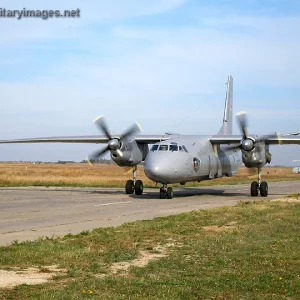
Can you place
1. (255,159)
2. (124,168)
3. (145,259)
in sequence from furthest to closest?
(124,168), (255,159), (145,259)

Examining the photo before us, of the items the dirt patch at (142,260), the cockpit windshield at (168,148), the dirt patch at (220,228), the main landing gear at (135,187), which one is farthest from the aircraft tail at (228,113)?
the dirt patch at (142,260)

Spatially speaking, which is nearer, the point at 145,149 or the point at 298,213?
the point at 298,213

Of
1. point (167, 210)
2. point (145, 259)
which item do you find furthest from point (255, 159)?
point (145, 259)

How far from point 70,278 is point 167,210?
12.8 meters

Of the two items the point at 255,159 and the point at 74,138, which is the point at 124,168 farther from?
the point at 255,159

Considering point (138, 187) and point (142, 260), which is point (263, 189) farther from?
point (142, 260)

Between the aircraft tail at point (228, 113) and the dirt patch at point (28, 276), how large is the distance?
97.6ft

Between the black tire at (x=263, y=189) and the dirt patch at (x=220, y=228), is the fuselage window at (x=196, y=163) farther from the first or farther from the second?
the dirt patch at (x=220, y=228)

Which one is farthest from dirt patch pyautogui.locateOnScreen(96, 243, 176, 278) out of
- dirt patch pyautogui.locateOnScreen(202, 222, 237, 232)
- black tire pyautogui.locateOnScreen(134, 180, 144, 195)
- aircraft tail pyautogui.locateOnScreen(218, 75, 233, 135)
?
aircraft tail pyautogui.locateOnScreen(218, 75, 233, 135)

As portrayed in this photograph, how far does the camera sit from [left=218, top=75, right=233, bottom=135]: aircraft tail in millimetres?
38906

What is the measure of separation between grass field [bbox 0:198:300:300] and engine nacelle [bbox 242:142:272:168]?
1380 cm

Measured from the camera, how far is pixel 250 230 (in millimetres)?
14797

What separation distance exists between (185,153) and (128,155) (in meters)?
4.45

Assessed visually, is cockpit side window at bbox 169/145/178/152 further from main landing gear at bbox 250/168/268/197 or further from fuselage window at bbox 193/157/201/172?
main landing gear at bbox 250/168/268/197
